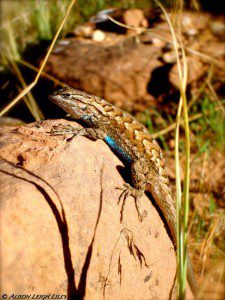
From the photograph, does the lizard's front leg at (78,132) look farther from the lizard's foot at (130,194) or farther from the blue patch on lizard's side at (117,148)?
the lizard's foot at (130,194)

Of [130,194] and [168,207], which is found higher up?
[130,194]

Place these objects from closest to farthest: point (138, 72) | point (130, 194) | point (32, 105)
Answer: point (130, 194)
point (32, 105)
point (138, 72)

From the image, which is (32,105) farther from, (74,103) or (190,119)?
(190,119)

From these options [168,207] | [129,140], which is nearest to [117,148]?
[129,140]

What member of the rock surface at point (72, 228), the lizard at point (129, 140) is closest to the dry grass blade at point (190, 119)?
the lizard at point (129, 140)

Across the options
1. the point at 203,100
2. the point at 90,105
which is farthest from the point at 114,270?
the point at 203,100
